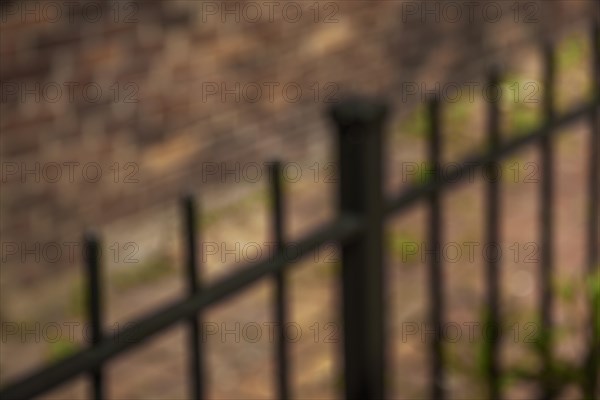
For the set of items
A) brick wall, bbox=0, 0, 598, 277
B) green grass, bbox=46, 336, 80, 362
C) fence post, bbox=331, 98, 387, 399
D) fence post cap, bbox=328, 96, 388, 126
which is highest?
brick wall, bbox=0, 0, 598, 277

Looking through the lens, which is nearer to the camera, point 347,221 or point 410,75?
point 347,221

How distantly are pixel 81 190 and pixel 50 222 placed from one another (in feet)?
0.56

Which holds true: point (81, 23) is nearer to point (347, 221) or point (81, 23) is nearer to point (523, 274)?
point (523, 274)

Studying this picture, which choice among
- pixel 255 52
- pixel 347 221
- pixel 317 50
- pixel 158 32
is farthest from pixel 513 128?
pixel 347 221

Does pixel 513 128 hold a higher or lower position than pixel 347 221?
higher

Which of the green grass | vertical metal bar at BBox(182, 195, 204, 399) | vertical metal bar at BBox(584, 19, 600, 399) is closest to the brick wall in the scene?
the green grass

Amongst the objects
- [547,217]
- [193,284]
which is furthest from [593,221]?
[193,284]

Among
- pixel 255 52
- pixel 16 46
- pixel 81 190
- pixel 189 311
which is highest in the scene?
pixel 255 52

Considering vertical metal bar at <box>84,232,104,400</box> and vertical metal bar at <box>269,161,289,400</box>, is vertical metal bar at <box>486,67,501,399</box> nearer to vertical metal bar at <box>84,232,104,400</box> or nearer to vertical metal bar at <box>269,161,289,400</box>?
vertical metal bar at <box>269,161,289,400</box>

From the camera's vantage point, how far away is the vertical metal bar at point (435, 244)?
108 inches

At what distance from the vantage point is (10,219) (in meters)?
4.56

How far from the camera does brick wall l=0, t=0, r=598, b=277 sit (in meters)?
4.56

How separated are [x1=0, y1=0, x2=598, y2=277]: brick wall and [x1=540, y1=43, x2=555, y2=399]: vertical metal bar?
196 cm

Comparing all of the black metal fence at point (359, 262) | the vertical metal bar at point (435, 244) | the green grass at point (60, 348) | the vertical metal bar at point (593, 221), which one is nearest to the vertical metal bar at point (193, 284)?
the black metal fence at point (359, 262)
